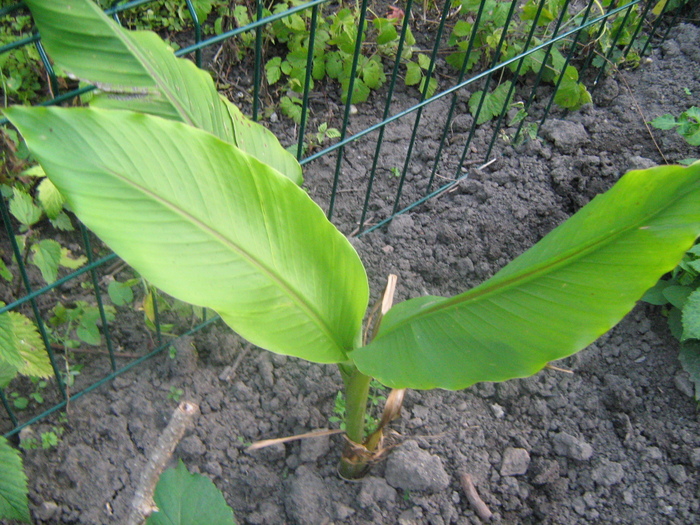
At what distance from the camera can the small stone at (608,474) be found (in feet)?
4.99

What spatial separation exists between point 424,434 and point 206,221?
91 centimetres

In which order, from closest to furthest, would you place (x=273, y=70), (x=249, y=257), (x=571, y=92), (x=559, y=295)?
(x=559, y=295)
(x=249, y=257)
(x=273, y=70)
(x=571, y=92)

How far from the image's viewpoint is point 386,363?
1.07 metres

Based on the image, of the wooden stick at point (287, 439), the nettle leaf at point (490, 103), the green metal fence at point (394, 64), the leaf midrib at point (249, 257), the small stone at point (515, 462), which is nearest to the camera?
the leaf midrib at point (249, 257)

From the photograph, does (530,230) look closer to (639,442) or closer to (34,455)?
(639,442)

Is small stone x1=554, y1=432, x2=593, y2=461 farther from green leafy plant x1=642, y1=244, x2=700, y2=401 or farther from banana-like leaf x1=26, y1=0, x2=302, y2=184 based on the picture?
banana-like leaf x1=26, y1=0, x2=302, y2=184

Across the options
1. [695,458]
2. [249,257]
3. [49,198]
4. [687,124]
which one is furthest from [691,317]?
[49,198]

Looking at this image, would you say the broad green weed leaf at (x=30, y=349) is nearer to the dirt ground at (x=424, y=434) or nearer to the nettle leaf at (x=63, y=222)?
the dirt ground at (x=424, y=434)

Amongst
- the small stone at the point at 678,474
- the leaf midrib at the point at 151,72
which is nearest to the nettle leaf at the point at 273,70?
the leaf midrib at the point at 151,72

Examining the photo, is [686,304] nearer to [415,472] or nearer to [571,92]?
[415,472]

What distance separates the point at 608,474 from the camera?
1528 mm

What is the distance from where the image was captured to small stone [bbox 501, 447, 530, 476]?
1537mm

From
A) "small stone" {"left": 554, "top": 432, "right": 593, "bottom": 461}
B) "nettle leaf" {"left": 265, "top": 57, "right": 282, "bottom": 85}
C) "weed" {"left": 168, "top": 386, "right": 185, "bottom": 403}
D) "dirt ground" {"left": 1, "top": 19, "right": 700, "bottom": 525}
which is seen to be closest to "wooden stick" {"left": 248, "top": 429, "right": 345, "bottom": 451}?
"dirt ground" {"left": 1, "top": 19, "right": 700, "bottom": 525}

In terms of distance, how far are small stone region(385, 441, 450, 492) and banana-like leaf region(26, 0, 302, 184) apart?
0.84 m
